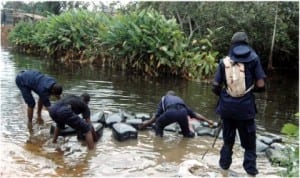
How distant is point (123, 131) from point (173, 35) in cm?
1123

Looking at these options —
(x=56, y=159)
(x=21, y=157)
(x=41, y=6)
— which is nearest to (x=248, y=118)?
(x=56, y=159)

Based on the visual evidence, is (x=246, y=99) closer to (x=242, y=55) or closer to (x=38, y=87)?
(x=242, y=55)

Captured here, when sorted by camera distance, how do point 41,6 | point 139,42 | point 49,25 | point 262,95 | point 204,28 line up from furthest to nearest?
1. point 41,6
2. point 49,25
3. point 204,28
4. point 139,42
5. point 262,95

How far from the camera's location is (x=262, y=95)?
14891 millimetres

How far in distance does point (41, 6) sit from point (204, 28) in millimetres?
32465

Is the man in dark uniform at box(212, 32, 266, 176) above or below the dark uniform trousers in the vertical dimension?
above

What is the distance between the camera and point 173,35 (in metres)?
18.8

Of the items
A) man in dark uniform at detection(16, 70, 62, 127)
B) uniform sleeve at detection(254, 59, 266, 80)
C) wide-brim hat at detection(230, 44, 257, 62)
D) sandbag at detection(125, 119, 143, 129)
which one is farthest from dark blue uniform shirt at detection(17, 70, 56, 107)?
uniform sleeve at detection(254, 59, 266, 80)

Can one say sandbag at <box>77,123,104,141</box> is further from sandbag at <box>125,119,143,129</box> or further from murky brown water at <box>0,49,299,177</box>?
sandbag at <box>125,119,143,129</box>

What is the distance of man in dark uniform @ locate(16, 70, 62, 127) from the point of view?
8359 millimetres

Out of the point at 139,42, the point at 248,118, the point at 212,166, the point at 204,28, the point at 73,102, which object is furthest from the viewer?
the point at 204,28

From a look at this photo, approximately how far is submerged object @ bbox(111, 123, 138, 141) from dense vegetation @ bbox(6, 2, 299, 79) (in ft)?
33.5

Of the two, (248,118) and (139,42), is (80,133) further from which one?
(139,42)

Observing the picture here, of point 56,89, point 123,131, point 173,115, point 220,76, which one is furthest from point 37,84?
point 220,76
